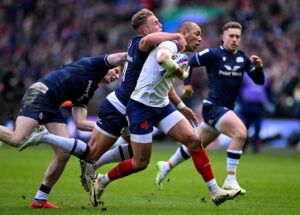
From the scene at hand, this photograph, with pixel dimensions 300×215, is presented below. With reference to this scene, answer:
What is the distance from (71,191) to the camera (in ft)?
42.2

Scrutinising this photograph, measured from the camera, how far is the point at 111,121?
10969 millimetres

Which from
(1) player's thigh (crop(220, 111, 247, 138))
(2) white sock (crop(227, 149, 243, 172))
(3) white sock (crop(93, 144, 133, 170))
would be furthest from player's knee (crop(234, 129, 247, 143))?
(3) white sock (crop(93, 144, 133, 170))

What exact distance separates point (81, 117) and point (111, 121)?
0.79m

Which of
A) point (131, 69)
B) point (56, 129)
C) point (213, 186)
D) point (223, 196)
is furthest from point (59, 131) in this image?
point (223, 196)

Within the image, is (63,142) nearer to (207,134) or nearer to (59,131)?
(59,131)

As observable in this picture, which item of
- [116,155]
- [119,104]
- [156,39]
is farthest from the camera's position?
[116,155]

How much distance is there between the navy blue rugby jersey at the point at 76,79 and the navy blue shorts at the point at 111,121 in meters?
0.36

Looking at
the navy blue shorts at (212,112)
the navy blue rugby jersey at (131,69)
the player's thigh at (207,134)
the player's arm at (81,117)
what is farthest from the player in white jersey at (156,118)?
the player's thigh at (207,134)

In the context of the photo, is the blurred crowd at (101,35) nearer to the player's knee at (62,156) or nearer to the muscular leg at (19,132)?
the player's knee at (62,156)

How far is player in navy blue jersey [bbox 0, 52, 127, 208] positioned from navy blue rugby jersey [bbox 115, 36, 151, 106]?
22 centimetres

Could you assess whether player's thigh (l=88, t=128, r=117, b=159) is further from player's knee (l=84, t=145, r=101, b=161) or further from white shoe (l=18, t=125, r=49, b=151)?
white shoe (l=18, t=125, r=49, b=151)

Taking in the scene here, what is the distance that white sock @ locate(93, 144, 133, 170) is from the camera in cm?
1154

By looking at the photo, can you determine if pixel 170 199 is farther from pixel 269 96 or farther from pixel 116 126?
pixel 269 96

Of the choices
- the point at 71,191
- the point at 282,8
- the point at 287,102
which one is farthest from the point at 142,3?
the point at 71,191
